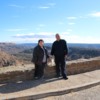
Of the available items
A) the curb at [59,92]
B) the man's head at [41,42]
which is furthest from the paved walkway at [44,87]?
the man's head at [41,42]

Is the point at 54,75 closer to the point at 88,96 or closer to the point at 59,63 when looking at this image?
the point at 59,63

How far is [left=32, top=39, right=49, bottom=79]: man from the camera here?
36.5 feet

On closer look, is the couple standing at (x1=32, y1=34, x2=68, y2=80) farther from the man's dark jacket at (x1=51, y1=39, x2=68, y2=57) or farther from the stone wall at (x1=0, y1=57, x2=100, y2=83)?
the stone wall at (x1=0, y1=57, x2=100, y2=83)

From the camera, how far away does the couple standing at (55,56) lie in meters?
11.1

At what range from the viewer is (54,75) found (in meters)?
11.9

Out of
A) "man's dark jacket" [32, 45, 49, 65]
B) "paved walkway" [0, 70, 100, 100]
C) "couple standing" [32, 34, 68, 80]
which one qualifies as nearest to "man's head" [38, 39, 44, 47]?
"couple standing" [32, 34, 68, 80]

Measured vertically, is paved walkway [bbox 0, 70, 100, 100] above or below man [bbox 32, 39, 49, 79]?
below

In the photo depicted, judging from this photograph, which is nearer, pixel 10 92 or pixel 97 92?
pixel 10 92

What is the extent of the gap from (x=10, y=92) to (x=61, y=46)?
3.07 metres

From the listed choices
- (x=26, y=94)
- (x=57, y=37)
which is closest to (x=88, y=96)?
(x=26, y=94)

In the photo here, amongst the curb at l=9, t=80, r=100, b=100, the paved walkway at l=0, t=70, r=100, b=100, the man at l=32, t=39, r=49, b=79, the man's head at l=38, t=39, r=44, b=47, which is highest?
the man's head at l=38, t=39, r=44, b=47

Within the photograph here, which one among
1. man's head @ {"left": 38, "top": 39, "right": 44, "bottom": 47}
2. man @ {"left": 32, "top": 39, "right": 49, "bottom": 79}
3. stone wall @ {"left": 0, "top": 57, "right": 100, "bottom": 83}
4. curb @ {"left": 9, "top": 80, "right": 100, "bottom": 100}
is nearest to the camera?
curb @ {"left": 9, "top": 80, "right": 100, "bottom": 100}

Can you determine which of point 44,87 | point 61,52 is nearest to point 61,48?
point 61,52

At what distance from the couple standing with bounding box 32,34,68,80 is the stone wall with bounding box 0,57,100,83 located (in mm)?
264
